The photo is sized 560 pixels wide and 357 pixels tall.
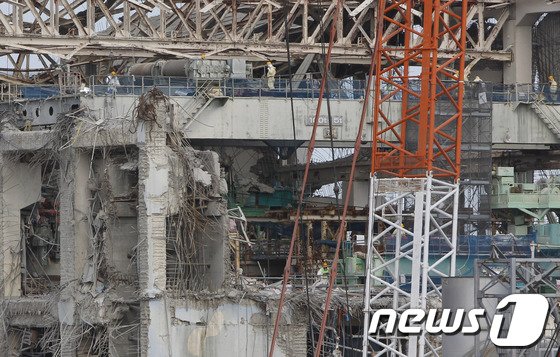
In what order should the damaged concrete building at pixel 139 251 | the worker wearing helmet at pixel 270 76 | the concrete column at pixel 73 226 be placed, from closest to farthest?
1. the damaged concrete building at pixel 139 251
2. the concrete column at pixel 73 226
3. the worker wearing helmet at pixel 270 76

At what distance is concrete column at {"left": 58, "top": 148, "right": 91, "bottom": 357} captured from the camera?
78062 millimetres

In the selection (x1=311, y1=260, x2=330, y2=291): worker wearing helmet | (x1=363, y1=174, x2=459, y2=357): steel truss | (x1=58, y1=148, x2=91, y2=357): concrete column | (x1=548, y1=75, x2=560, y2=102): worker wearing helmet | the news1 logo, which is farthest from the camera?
(x1=548, y1=75, x2=560, y2=102): worker wearing helmet

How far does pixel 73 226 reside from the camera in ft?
→ 257

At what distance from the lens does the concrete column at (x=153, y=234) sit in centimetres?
7538

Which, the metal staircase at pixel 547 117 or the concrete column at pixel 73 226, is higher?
the metal staircase at pixel 547 117

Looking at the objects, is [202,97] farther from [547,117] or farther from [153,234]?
[547,117]

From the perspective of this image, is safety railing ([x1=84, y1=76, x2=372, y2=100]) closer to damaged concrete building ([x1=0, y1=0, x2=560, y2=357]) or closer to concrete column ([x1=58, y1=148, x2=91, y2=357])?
damaged concrete building ([x1=0, y1=0, x2=560, y2=357])

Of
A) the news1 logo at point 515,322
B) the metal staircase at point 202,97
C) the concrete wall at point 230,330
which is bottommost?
the concrete wall at point 230,330

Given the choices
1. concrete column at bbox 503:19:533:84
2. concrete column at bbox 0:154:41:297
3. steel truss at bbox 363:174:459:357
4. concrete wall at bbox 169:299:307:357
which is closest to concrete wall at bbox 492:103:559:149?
concrete column at bbox 503:19:533:84

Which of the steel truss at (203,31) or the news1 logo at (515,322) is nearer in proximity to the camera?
the news1 logo at (515,322)

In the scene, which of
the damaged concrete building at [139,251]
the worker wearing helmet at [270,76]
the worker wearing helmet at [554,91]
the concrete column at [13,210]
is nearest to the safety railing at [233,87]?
the worker wearing helmet at [270,76]

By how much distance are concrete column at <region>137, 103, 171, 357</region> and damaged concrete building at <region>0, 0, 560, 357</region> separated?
0.23 feet

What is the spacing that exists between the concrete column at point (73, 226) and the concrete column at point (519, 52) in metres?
21.4

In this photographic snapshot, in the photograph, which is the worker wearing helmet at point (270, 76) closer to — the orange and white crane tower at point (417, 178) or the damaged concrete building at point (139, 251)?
the damaged concrete building at point (139, 251)
